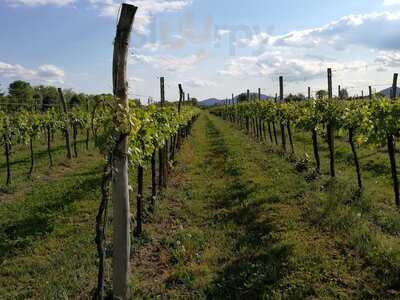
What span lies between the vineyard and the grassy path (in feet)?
0.08

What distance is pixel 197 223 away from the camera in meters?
8.82

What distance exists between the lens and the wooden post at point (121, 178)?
5.01 m

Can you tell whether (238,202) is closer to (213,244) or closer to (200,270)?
(213,244)

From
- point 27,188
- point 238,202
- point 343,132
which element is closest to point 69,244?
point 238,202

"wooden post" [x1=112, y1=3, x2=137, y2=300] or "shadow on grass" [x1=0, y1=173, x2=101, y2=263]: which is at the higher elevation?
→ "wooden post" [x1=112, y1=3, x2=137, y2=300]

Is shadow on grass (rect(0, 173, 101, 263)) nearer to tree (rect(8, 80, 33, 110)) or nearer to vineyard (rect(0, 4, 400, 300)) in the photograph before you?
vineyard (rect(0, 4, 400, 300))

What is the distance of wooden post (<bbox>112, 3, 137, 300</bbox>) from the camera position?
16.4 feet

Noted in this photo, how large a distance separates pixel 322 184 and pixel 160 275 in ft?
18.8

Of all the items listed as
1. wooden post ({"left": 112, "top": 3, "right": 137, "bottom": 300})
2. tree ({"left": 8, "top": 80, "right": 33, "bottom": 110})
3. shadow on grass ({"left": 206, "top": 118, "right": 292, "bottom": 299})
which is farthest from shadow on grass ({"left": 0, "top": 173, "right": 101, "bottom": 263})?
tree ({"left": 8, "top": 80, "right": 33, "bottom": 110})

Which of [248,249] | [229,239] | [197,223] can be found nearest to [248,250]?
[248,249]

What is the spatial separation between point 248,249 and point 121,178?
110 inches

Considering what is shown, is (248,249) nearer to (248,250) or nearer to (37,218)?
(248,250)

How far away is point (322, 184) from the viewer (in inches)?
419

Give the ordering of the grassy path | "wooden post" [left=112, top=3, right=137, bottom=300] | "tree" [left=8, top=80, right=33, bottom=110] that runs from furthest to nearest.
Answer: "tree" [left=8, top=80, right=33, bottom=110] < the grassy path < "wooden post" [left=112, top=3, right=137, bottom=300]
